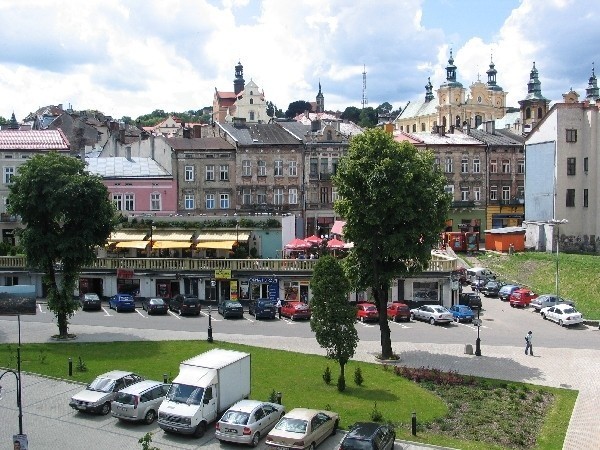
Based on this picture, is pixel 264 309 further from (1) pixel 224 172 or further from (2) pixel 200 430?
(1) pixel 224 172

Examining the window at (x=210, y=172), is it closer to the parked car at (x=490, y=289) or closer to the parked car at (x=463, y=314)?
the parked car at (x=490, y=289)

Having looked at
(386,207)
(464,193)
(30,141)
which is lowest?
(386,207)

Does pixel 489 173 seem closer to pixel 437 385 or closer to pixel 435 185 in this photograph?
pixel 435 185

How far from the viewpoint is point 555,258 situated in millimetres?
66875

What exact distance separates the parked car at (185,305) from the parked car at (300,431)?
2626 centimetres

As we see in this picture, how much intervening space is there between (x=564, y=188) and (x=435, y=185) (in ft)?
126

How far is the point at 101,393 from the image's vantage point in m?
29.5

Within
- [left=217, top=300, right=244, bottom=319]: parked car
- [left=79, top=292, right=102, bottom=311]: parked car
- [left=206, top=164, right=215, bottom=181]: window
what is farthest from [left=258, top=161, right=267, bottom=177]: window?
[left=79, top=292, right=102, bottom=311]: parked car

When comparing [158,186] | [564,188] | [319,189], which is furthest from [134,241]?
[564,188]

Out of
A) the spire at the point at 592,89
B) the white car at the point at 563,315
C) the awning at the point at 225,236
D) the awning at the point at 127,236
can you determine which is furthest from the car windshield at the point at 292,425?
the spire at the point at 592,89

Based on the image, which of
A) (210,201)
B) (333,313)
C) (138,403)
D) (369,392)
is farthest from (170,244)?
(138,403)

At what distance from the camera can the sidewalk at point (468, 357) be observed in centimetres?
3672

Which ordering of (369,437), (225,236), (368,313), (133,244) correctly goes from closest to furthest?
(369,437) → (368,313) → (133,244) → (225,236)

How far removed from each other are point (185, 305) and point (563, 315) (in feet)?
89.4
